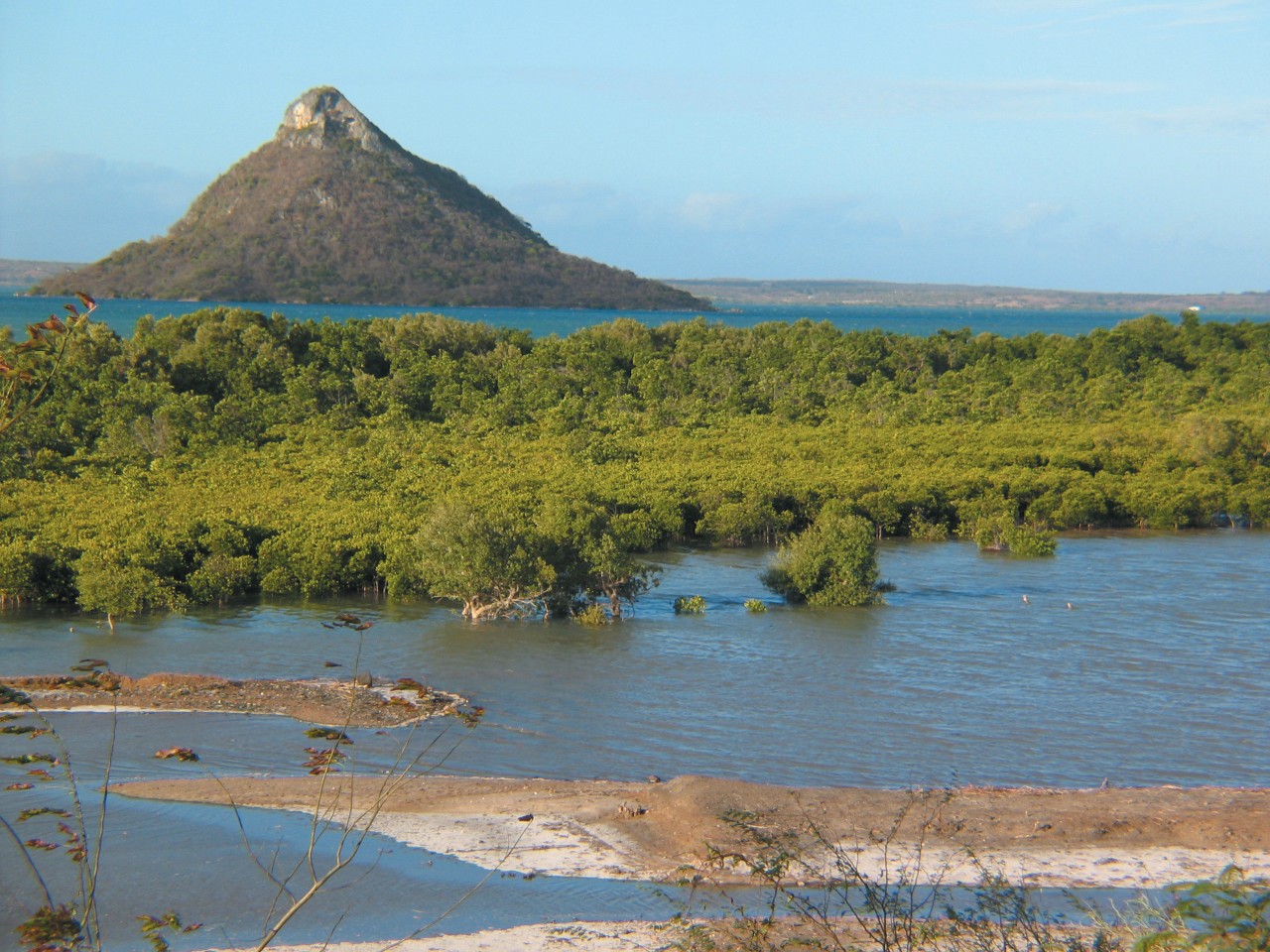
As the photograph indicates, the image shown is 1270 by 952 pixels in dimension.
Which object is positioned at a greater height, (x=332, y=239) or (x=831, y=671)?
(x=332, y=239)

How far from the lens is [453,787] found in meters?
14.1

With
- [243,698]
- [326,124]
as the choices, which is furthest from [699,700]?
[326,124]

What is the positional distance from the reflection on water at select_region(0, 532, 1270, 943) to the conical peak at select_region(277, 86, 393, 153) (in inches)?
4681

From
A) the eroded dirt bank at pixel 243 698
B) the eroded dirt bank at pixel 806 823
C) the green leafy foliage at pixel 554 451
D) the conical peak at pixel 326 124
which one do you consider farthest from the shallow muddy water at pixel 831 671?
the conical peak at pixel 326 124

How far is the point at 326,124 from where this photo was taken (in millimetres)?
137375

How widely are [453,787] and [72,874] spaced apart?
13.1ft

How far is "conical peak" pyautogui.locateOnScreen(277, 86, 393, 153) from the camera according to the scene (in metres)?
136

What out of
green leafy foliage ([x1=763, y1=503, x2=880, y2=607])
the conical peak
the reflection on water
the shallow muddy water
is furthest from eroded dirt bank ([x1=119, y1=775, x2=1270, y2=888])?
the conical peak

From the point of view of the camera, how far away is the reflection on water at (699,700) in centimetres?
1163

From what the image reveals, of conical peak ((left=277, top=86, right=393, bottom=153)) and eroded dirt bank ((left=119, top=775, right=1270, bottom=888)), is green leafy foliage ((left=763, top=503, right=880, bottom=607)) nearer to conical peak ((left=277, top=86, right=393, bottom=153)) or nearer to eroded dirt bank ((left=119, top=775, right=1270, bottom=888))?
eroded dirt bank ((left=119, top=775, right=1270, bottom=888))

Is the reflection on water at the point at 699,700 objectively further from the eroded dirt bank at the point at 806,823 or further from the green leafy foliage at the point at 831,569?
the eroded dirt bank at the point at 806,823

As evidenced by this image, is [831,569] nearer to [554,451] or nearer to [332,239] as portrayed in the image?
[554,451]

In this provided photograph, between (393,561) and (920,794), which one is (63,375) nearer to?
(393,561)

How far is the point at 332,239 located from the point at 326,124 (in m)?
14.8
